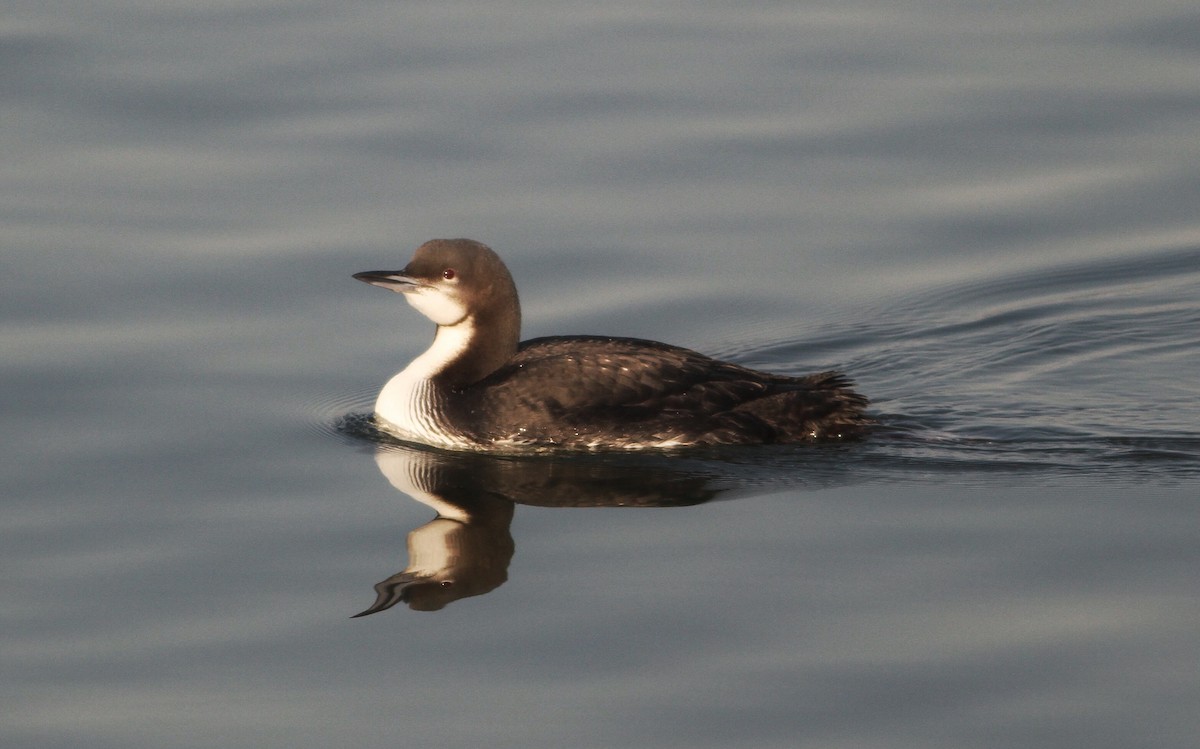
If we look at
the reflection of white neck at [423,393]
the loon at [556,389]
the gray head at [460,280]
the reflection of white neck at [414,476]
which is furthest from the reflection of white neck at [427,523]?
the gray head at [460,280]

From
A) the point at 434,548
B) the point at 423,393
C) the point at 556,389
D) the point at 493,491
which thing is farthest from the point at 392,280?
the point at 434,548

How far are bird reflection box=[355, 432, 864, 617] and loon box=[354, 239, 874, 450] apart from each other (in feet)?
0.43

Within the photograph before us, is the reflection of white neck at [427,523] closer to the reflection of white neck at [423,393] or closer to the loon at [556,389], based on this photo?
the reflection of white neck at [423,393]

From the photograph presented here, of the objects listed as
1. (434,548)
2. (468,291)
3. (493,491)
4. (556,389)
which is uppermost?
(468,291)

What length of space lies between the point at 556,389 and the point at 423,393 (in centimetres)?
73

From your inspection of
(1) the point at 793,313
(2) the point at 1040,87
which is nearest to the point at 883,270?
(1) the point at 793,313

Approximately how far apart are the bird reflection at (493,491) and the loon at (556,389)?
5.2 inches

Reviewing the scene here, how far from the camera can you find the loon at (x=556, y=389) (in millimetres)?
9633

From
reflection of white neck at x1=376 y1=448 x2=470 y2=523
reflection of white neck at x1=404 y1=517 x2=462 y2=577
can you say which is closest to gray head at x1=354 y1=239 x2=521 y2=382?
reflection of white neck at x1=376 y1=448 x2=470 y2=523

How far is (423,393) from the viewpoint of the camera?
981 cm

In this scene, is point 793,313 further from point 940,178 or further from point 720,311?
point 940,178

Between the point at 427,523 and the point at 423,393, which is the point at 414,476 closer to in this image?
the point at 423,393

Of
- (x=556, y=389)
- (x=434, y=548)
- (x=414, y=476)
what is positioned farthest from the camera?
(x=556, y=389)

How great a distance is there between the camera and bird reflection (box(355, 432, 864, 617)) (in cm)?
793
